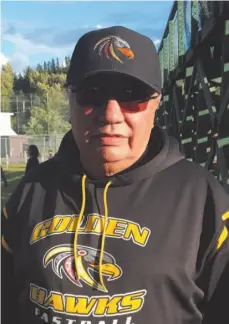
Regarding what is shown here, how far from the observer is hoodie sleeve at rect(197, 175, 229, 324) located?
126cm

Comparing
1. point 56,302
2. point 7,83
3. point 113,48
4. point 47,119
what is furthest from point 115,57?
point 7,83

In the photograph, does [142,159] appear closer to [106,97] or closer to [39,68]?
[106,97]

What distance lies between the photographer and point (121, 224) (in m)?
1.27

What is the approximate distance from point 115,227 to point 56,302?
0.83 ft

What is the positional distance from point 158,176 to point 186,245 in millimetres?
210

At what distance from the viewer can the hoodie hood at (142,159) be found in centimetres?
131

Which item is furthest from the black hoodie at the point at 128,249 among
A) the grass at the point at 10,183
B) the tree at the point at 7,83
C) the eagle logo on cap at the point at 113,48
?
the tree at the point at 7,83

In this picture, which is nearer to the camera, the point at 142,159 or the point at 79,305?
the point at 79,305

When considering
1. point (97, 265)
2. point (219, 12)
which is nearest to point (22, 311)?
point (97, 265)

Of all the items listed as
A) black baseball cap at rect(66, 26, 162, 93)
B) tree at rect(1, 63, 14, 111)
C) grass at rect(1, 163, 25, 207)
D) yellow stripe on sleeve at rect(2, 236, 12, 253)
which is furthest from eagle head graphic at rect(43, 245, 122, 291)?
tree at rect(1, 63, 14, 111)

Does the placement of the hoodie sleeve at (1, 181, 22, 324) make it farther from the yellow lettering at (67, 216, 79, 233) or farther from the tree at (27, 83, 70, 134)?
the tree at (27, 83, 70, 134)

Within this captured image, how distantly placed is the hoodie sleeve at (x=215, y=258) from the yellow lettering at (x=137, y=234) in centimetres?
15

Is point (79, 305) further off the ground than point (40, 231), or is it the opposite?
point (40, 231)

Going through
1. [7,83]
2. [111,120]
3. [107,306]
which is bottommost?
[107,306]
